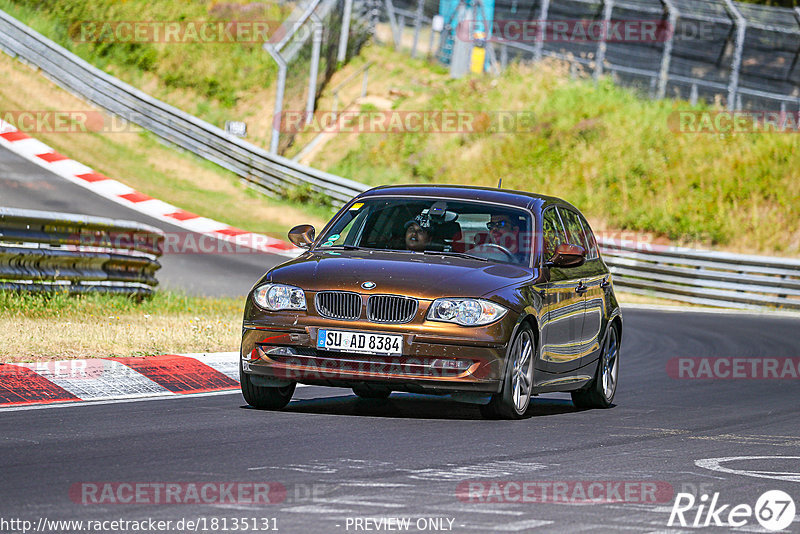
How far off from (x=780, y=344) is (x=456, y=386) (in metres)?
10.5

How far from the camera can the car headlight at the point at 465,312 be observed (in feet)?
28.7

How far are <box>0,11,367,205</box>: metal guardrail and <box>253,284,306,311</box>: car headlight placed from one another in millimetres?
20509

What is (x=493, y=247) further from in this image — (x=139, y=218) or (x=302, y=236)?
(x=139, y=218)

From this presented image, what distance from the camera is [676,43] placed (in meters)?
31.1

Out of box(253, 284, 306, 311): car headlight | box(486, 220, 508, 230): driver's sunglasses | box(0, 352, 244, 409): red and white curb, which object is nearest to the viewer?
box(253, 284, 306, 311): car headlight

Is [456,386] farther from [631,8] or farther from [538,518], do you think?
[631,8]

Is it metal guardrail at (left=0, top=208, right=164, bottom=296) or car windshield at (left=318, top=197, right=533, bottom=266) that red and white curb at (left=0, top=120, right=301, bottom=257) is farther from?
car windshield at (left=318, top=197, right=533, bottom=266)

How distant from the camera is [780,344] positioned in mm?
18188

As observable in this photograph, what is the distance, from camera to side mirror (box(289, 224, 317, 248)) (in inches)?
393

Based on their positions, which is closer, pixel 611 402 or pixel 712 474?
pixel 712 474

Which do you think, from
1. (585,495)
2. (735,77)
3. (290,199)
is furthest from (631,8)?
(585,495)

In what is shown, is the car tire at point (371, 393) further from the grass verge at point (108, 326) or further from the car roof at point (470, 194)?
the grass verge at point (108, 326)

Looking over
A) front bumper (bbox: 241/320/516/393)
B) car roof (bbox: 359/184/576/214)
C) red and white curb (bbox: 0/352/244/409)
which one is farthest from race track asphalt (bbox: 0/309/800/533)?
car roof (bbox: 359/184/576/214)

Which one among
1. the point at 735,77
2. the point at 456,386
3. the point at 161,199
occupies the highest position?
the point at 735,77
